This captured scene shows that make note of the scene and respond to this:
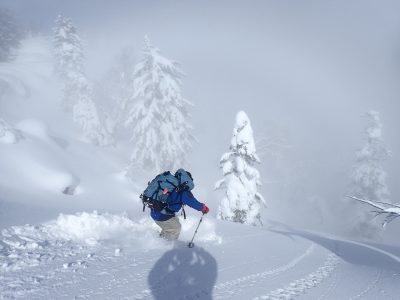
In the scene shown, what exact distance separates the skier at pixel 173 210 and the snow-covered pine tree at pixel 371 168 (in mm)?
30659

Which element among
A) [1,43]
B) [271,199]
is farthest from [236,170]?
[1,43]

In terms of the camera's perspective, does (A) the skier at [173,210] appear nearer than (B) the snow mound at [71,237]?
No

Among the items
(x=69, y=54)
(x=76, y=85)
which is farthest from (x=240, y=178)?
(x=69, y=54)

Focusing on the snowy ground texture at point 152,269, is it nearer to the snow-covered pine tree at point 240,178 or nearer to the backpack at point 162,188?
the backpack at point 162,188

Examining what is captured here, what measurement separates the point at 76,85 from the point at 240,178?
3295 centimetres

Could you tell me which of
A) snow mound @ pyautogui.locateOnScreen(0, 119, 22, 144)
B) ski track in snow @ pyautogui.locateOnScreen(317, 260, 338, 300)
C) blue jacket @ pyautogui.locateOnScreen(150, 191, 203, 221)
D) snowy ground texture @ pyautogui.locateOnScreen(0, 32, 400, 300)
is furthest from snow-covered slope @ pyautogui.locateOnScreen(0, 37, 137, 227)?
ski track in snow @ pyautogui.locateOnScreen(317, 260, 338, 300)

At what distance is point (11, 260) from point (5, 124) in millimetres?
19047

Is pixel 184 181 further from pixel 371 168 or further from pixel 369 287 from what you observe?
pixel 371 168

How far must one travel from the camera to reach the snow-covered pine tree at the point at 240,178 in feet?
63.9

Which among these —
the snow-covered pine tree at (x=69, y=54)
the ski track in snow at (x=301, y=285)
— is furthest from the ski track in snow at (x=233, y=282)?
the snow-covered pine tree at (x=69, y=54)

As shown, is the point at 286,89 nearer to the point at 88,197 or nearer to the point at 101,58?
the point at 101,58

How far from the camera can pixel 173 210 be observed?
306 inches

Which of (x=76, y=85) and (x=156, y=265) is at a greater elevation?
(x=76, y=85)

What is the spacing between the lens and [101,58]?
97.1 m
